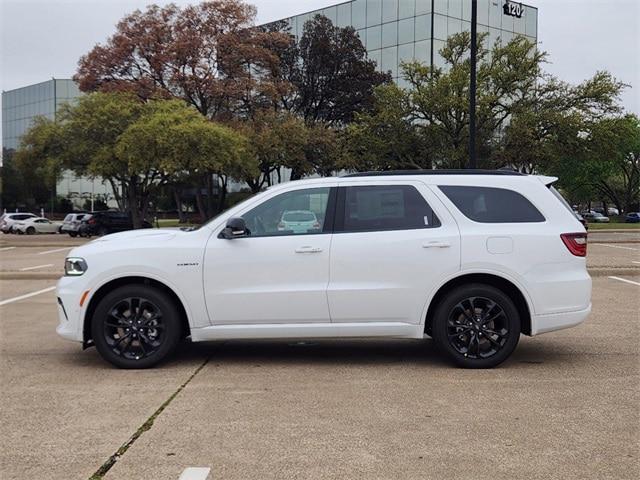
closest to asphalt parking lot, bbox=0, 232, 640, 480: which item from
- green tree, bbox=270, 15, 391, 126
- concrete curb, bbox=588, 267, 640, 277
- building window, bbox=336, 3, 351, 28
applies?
concrete curb, bbox=588, 267, 640, 277

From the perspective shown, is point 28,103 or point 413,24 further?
point 28,103

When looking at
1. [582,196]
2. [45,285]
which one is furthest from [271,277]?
[582,196]

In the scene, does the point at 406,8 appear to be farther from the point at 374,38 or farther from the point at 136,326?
the point at 136,326

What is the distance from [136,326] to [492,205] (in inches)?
144

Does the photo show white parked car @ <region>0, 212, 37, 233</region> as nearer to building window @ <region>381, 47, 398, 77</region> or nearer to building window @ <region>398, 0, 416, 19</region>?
building window @ <region>381, 47, 398, 77</region>

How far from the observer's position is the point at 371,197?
6.16 m

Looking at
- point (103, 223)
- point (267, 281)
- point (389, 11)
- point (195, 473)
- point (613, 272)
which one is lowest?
point (195, 473)

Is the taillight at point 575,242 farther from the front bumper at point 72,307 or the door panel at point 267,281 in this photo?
the front bumper at point 72,307

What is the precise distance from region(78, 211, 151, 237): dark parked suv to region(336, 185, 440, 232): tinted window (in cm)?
3217

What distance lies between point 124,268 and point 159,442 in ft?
7.19

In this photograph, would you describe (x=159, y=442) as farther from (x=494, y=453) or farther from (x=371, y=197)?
(x=371, y=197)

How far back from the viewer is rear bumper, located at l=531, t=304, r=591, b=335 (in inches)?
237

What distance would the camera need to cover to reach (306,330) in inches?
235

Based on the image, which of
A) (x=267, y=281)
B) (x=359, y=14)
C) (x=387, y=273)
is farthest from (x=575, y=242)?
(x=359, y=14)
